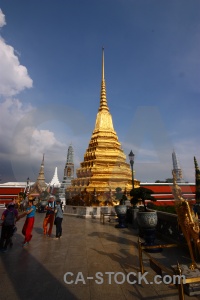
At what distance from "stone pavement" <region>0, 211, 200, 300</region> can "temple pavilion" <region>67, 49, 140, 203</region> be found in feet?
39.9

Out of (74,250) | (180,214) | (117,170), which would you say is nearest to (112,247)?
(74,250)

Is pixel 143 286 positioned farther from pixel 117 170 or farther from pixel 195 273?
pixel 117 170

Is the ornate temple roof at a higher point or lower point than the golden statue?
higher

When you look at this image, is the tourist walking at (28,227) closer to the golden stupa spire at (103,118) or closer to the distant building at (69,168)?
the golden stupa spire at (103,118)

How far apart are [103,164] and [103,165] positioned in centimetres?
14

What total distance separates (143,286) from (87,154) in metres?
21.4

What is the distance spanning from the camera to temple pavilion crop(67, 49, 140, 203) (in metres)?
21.0

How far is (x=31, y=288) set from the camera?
3730 mm

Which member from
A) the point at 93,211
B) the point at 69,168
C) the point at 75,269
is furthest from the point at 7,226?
the point at 69,168

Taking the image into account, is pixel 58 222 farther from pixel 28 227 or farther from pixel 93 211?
pixel 93 211

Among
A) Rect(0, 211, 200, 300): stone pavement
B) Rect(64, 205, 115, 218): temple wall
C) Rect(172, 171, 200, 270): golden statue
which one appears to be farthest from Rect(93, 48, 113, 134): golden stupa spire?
Rect(172, 171, 200, 270): golden statue

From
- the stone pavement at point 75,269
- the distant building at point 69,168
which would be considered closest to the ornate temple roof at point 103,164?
the stone pavement at point 75,269

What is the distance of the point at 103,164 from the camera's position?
23.0 metres

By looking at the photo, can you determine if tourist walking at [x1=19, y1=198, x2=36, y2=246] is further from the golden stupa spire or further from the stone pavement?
the golden stupa spire
